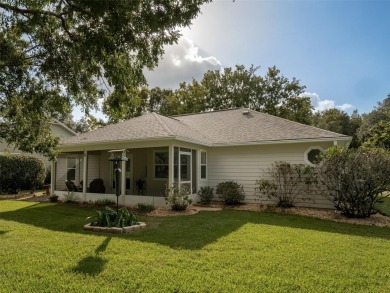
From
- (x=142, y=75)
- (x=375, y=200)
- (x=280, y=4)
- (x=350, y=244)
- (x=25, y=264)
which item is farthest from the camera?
(x=375, y=200)

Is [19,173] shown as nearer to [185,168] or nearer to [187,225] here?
[185,168]

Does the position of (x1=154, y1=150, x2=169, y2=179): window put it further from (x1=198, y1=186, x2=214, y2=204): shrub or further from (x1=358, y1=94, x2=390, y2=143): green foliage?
(x1=358, y1=94, x2=390, y2=143): green foliage

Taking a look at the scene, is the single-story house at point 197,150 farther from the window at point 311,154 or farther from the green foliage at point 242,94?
the green foliage at point 242,94

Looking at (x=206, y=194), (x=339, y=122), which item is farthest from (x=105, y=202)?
(x=339, y=122)

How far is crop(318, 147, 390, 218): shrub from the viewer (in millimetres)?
8625

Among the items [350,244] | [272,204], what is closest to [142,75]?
[350,244]

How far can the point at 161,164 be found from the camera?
563 inches

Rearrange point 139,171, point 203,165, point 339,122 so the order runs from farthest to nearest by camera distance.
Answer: point 339,122 → point 139,171 → point 203,165

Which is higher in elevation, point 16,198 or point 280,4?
point 280,4

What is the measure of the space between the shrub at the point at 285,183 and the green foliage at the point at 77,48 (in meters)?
6.89

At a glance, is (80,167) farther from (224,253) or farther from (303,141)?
(224,253)

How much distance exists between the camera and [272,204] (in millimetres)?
11805

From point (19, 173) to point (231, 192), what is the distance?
13.4 m

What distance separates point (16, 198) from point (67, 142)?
4.62 m
